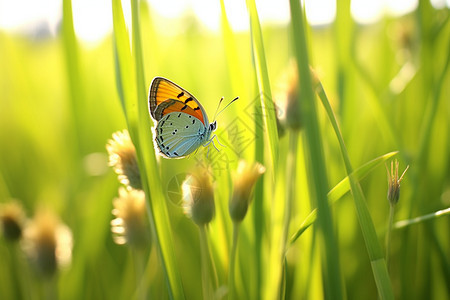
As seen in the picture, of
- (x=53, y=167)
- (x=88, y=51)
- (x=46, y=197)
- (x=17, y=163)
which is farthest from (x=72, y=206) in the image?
(x=88, y=51)

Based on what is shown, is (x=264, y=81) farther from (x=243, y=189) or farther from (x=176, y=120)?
(x=176, y=120)

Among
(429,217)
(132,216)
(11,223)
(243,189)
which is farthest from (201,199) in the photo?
(11,223)

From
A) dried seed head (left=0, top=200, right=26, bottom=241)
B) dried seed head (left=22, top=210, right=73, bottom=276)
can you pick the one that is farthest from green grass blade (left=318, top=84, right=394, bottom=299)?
dried seed head (left=0, top=200, right=26, bottom=241)

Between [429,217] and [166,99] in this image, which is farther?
[166,99]

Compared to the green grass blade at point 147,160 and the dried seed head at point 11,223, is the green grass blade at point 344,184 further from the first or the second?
the dried seed head at point 11,223

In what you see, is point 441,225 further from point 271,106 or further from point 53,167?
point 53,167
